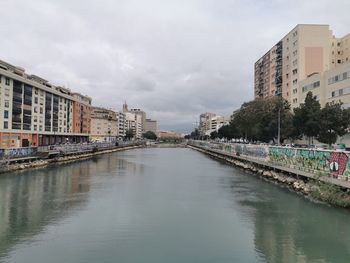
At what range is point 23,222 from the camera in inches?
819

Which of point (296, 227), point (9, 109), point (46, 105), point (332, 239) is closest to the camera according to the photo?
point (332, 239)

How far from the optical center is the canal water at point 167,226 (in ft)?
51.7

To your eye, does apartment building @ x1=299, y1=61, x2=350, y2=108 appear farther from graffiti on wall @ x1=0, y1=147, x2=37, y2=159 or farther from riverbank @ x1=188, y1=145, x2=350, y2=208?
graffiti on wall @ x1=0, y1=147, x2=37, y2=159

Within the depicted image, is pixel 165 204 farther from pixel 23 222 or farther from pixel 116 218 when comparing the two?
pixel 23 222

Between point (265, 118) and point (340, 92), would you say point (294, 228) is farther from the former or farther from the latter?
point (265, 118)

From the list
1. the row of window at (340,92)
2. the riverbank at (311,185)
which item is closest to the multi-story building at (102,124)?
the row of window at (340,92)

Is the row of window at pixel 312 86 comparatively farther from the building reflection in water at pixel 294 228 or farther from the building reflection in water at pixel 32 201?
the building reflection in water at pixel 32 201

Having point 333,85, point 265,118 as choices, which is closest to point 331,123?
point 333,85

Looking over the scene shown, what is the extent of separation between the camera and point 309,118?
178 feet

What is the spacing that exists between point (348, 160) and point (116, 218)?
1697 centimetres

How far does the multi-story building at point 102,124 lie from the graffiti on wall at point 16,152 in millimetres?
112342

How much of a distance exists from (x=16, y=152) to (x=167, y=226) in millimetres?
38512

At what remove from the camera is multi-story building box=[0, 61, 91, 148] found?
72.6 m

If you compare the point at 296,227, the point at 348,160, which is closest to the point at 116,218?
the point at 296,227
